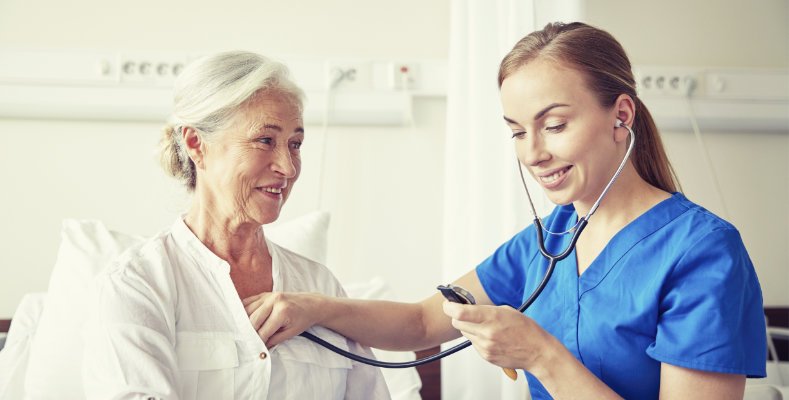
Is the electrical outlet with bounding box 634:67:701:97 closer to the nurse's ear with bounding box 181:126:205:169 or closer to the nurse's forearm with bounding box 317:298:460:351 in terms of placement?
the nurse's forearm with bounding box 317:298:460:351

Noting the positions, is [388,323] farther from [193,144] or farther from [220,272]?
[193,144]

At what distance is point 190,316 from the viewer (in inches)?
49.0

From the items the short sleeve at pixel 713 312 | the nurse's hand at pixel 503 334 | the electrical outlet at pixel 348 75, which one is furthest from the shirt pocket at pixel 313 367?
the electrical outlet at pixel 348 75

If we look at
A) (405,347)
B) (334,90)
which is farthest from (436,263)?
(405,347)

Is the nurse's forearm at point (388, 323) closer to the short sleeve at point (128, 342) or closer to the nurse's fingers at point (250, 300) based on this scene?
the nurse's fingers at point (250, 300)

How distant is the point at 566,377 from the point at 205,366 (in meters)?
0.60

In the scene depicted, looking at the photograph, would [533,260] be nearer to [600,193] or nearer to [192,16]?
[600,193]

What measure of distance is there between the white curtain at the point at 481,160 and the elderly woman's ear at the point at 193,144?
2.78 ft

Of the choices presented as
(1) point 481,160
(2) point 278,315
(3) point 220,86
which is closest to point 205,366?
(2) point 278,315

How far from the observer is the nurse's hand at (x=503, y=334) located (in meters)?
1.15

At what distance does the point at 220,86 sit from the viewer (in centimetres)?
128

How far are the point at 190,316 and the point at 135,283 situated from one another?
0.38 ft

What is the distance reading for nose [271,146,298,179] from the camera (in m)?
1.32

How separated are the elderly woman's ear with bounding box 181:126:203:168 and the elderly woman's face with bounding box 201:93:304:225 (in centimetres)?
2
